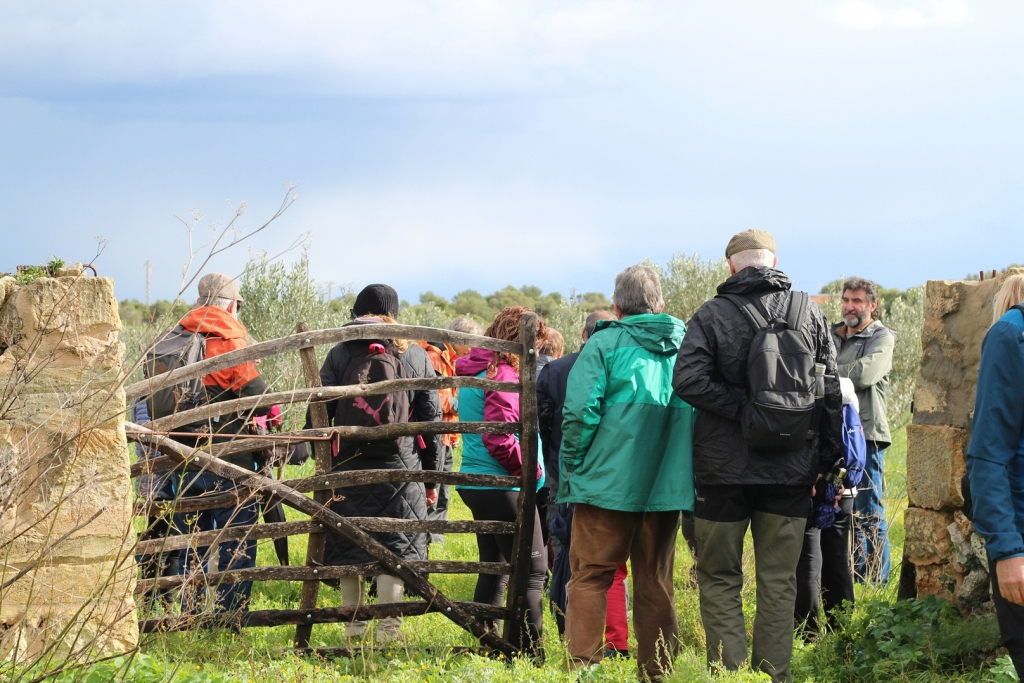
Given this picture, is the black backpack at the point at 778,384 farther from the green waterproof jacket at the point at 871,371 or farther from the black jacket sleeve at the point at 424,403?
the green waterproof jacket at the point at 871,371

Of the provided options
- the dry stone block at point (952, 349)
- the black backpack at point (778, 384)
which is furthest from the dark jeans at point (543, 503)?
the dry stone block at point (952, 349)

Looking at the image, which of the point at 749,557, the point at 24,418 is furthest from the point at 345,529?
the point at 749,557

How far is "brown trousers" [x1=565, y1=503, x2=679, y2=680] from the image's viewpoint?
443cm

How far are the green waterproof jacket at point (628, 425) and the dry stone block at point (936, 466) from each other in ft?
5.20

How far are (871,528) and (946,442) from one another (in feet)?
4.44

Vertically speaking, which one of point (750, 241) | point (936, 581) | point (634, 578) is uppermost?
point (750, 241)

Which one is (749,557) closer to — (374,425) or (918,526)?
(918,526)

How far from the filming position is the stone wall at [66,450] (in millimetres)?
3664

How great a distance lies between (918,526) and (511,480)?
241 cm

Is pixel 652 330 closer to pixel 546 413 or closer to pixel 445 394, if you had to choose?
pixel 546 413

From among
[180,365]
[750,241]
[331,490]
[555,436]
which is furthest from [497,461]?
[750,241]

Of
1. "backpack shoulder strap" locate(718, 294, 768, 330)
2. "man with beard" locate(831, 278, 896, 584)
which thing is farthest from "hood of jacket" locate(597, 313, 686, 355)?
"man with beard" locate(831, 278, 896, 584)

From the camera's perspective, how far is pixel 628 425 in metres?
4.39

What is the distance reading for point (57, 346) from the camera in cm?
375
